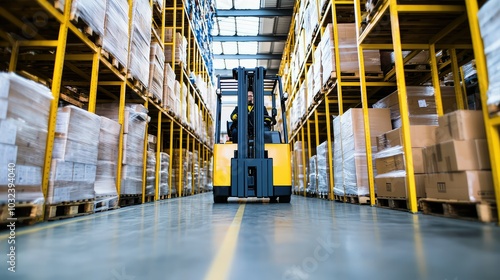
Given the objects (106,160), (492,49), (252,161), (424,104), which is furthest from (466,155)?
(106,160)

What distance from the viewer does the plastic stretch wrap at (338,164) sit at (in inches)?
238

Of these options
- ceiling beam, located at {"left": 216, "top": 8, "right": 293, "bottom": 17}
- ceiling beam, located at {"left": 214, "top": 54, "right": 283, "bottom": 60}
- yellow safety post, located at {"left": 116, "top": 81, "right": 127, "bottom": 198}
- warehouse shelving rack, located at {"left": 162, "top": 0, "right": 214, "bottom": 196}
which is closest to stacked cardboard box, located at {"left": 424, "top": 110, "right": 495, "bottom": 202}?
yellow safety post, located at {"left": 116, "top": 81, "right": 127, "bottom": 198}

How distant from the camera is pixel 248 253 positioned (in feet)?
5.47

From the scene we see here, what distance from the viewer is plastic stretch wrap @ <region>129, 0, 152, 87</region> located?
18.6 feet

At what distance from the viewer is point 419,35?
4.83 meters

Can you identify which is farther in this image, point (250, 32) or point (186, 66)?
point (250, 32)

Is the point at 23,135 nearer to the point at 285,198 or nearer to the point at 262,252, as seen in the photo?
the point at 262,252

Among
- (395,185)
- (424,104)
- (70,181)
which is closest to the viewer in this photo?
(70,181)

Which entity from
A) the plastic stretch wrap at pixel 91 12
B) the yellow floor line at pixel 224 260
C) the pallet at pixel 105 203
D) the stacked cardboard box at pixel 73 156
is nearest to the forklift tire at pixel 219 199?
the pallet at pixel 105 203

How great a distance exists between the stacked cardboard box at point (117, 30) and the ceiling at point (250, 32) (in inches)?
408

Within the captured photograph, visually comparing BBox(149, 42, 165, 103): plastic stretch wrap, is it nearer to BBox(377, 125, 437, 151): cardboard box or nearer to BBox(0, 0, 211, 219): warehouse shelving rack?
BBox(0, 0, 211, 219): warehouse shelving rack

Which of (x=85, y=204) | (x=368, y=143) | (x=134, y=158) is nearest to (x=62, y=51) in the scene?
(x=85, y=204)

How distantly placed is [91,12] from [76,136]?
1.84m

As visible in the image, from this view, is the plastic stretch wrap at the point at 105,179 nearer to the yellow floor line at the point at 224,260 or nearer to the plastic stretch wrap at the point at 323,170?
the yellow floor line at the point at 224,260
